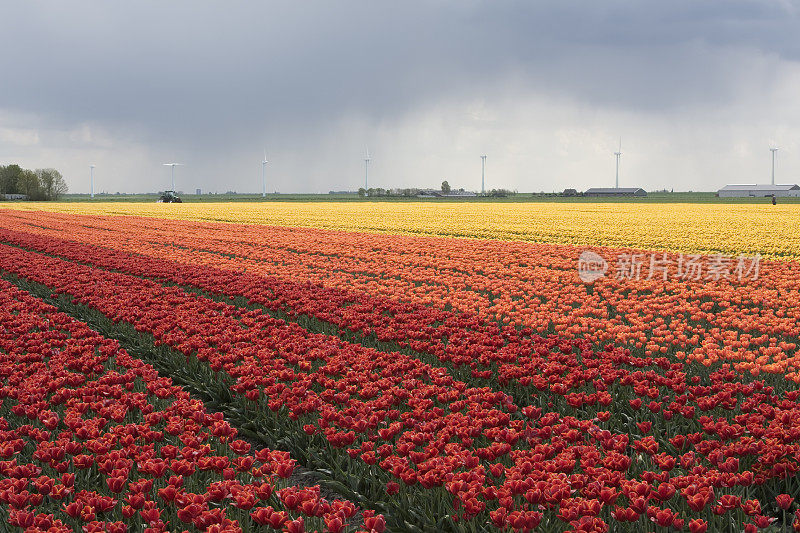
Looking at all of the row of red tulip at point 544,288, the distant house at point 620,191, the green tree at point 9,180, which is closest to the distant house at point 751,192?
the distant house at point 620,191

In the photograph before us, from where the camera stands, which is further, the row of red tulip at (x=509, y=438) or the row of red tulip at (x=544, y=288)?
the row of red tulip at (x=544, y=288)

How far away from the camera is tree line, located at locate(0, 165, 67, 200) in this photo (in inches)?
5443

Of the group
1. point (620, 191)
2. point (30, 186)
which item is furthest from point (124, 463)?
point (620, 191)

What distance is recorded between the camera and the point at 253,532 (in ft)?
14.5

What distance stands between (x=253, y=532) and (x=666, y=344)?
6.75 metres

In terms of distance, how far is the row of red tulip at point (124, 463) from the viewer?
13.0ft

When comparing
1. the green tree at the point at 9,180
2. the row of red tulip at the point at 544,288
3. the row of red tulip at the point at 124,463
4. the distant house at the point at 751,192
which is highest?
the green tree at the point at 9,180

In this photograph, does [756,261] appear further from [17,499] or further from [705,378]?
[17,499]

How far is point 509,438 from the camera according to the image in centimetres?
501

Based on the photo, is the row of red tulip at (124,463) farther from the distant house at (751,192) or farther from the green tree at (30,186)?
the distant house at (751,192)

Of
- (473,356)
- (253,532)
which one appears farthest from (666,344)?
(253,532)

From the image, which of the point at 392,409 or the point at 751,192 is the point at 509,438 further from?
the point at 751,192

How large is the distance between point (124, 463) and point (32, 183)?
511ft

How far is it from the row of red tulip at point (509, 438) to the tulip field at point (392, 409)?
24mm
